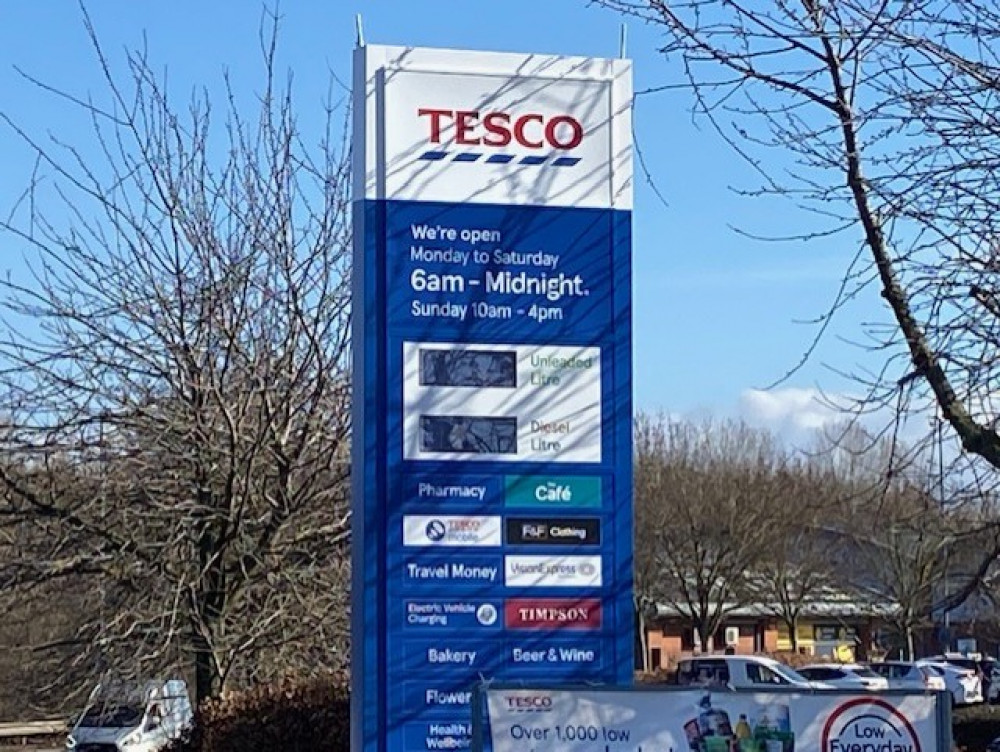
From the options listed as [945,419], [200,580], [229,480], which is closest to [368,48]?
[945,419]

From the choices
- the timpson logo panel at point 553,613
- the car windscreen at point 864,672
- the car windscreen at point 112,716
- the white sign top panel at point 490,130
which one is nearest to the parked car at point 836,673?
the car windscreen at point 864,672

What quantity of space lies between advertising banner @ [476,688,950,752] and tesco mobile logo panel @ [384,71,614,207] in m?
3.66

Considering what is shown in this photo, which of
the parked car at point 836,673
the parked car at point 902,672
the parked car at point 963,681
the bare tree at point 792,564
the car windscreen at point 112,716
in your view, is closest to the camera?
the car windscreen at point 112,716

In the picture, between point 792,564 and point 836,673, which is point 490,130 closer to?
Answer: point 836,673

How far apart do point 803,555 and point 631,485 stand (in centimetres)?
4017

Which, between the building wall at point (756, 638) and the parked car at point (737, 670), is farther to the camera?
the building wall at point (756, 638)

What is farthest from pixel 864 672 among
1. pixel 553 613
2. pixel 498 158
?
pixel 498 158

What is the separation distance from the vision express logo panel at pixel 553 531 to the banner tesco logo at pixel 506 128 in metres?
2.08

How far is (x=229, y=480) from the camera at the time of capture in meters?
13.9

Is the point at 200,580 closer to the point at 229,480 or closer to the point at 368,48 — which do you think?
the point at 229,480

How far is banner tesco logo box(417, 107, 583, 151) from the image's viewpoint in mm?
9375

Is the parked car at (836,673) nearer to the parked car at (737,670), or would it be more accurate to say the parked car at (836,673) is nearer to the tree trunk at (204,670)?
the parked car at (737,670)

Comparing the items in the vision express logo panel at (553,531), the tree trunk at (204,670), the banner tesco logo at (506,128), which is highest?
the banner tesco logo at (506,128)

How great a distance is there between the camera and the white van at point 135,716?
47.6ft
